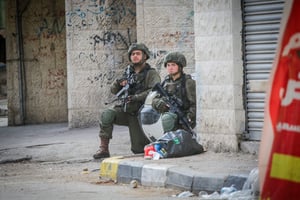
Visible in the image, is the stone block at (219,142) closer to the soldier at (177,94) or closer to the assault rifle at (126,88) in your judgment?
the soldier at (177,94)

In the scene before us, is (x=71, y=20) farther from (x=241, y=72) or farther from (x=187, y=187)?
(x=187, y=187)

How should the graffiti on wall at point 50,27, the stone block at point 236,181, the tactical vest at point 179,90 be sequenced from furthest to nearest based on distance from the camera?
the graffiti on wall at point 50,27
the tactical vest at point 179,90
the stone block at point 236,181

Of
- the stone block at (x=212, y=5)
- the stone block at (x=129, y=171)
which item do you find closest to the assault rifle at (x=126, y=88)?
the stone block at (x=212, y=5)

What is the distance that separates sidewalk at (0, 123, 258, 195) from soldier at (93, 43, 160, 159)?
391 mm

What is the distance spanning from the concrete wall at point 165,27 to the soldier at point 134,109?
95.7 inches

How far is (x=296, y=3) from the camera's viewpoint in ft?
8.99

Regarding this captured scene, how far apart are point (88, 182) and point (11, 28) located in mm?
8907

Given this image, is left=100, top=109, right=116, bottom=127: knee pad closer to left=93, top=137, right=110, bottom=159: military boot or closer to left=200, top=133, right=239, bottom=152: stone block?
left=93, top=137, right=110, bottom=159: military boot

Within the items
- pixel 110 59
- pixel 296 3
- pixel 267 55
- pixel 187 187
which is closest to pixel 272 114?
pixel 296 3

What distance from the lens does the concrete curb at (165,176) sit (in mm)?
7129

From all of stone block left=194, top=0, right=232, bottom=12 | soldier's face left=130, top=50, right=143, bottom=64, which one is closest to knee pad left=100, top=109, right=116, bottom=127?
soldier's face left=130, top=50, right=143, bottom=64

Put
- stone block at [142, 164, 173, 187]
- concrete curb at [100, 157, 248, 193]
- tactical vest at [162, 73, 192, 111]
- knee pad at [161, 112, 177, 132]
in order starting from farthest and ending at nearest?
1. tactical vest at [162, 73, 192, 111]
2. knee pad at [161, 112, 177, 132]
3. stone block at [142, 164, 173, 187]
4. concrete curb at [100, 157, 248, 193]

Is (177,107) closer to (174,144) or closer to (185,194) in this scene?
(174,144)

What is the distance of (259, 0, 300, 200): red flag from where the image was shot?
269cm
